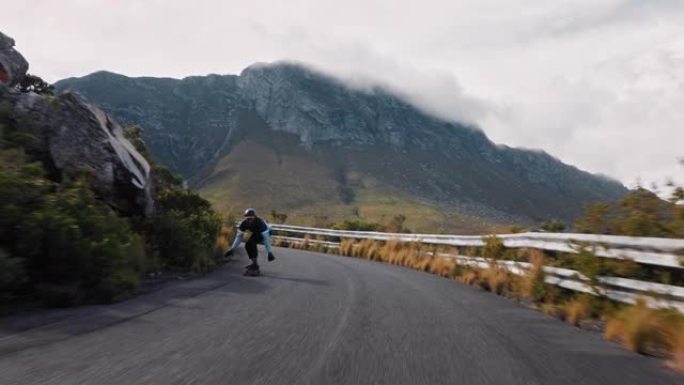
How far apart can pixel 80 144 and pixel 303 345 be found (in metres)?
8.35

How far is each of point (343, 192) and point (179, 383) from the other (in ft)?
596

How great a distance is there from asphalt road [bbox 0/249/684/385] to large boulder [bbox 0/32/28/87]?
10.4 m

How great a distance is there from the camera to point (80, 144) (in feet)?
40.8

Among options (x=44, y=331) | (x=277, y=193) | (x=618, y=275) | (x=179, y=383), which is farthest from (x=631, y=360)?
(x=277, y=193)

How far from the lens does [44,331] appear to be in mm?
6402

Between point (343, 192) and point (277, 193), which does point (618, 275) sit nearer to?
point (277, 193)

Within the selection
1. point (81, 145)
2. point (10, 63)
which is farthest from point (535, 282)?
point (10, 63)

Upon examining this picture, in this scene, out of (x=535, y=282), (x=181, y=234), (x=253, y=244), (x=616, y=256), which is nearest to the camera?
(x=616, y=256)

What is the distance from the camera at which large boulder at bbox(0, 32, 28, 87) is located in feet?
55.1

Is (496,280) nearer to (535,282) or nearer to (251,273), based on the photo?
(535,282)

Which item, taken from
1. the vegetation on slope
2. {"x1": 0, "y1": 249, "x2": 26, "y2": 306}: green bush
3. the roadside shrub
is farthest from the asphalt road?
{"x1": 0, "y1": 249, "x2": 26, "y2": 306}: green bush

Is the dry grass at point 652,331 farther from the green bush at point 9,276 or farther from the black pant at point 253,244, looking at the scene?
the black pant at point 253,244

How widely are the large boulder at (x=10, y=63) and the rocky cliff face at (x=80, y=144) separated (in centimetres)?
361

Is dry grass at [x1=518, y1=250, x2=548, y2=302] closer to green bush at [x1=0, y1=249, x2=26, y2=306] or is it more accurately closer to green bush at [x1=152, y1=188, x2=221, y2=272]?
green bush at [x1=152, y1=188, x2=221, y2=272]
